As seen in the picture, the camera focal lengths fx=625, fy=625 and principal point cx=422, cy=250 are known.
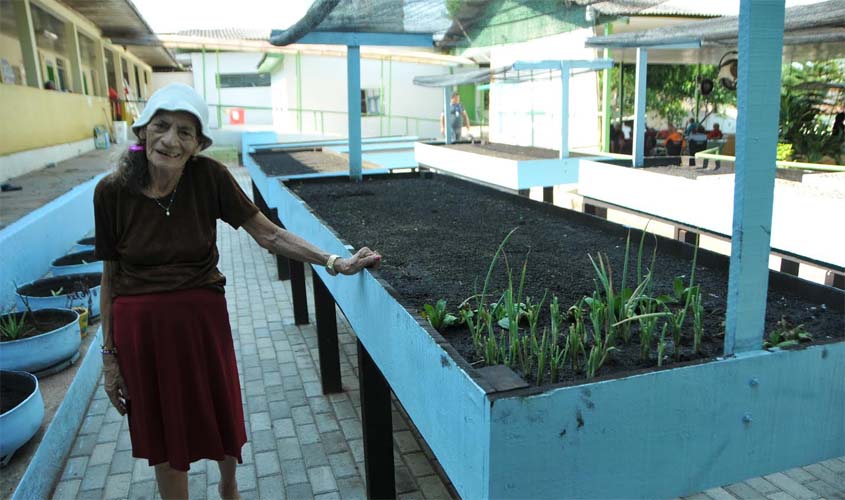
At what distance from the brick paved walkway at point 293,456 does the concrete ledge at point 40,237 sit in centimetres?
116

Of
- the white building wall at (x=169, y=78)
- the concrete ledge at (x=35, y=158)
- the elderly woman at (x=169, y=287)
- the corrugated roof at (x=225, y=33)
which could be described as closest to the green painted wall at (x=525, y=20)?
the elderly woman at (x=169, y=287)

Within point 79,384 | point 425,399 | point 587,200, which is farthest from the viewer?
point 587,200

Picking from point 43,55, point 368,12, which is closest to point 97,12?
point 43,55

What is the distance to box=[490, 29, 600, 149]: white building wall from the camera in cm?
1216

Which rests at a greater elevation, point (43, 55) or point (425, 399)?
point (43, 55)

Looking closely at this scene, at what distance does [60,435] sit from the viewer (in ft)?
9.29

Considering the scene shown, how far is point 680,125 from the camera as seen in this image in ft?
51.0

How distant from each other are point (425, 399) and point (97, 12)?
1601 centimetres

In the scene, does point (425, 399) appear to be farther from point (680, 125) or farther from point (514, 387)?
point (680, 125)

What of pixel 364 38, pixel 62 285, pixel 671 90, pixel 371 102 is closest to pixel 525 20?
pixel 364 38

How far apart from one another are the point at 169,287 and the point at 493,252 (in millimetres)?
1538

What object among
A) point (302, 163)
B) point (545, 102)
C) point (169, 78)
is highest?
point (169, 78)

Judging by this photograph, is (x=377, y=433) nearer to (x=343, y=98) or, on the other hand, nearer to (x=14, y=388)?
(x=14, y=388)

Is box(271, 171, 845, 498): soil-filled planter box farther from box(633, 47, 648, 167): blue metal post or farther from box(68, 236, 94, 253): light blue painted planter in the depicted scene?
box(633, 47, 648, 167): blue metal post
